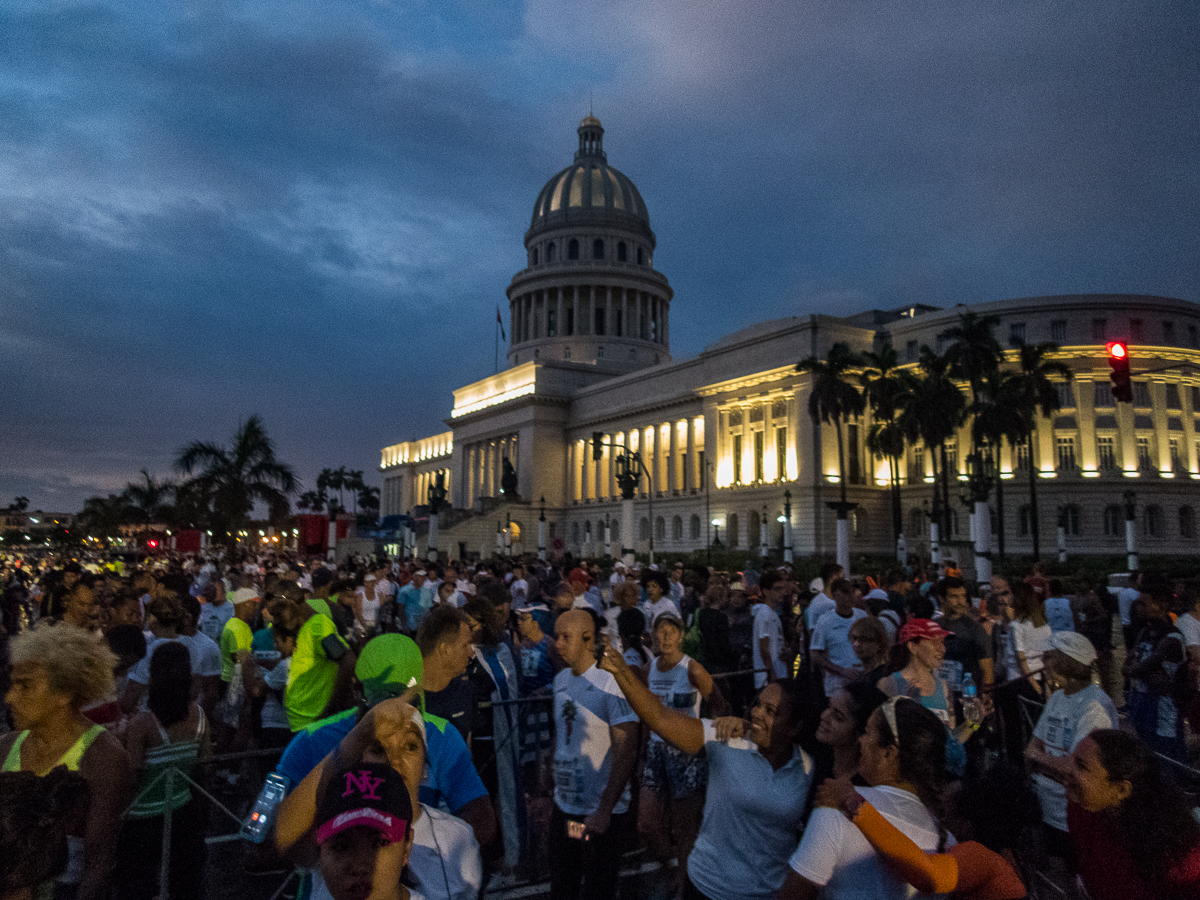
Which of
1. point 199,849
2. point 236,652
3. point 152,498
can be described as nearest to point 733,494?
point 152,498

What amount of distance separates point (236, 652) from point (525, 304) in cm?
8546

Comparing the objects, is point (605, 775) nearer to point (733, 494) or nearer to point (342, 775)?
point (342, 775)

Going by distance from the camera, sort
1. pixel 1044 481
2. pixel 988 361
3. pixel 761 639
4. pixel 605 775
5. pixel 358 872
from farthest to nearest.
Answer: pixel 1044 481, pixel 988 361, pixel 761 639, pixel 605 775, pixel 358 872

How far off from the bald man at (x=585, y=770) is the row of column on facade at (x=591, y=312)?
3304 inches

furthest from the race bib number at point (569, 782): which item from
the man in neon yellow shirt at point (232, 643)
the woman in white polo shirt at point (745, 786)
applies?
the man in neon yellow shirt at point (232, 643)

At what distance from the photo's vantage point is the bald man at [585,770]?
4.48m

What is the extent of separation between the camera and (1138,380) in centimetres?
4947

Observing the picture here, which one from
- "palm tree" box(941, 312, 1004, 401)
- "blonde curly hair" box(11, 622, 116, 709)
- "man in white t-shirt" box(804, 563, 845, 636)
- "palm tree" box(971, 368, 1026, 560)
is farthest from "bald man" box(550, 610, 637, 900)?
"palm tree" box(941, 312, 1004, 401)

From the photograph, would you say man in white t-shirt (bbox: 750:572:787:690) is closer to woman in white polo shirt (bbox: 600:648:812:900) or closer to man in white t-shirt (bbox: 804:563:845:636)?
man in white t-shirt (bbox: 804:563:845:636)

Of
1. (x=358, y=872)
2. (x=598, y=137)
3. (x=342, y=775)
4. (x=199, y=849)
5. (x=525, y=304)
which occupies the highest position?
(x=598, y=137)

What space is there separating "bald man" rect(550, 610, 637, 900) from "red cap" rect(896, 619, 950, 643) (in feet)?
6.36

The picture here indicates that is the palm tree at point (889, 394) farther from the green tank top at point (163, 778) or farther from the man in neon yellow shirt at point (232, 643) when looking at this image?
the green tank top at point (163, 778)

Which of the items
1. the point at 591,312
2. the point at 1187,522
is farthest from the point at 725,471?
the point at 591,312

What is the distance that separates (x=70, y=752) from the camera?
352cm
